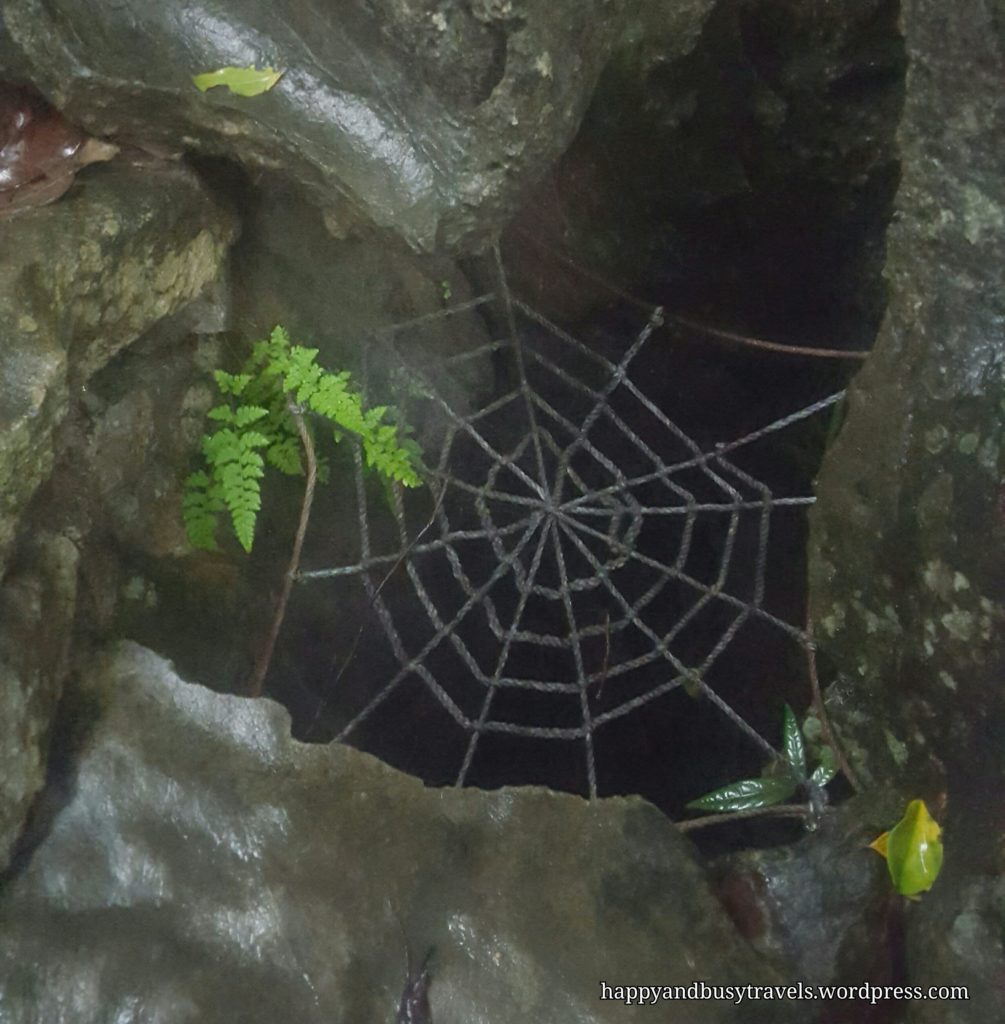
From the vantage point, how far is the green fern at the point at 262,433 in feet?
6.65

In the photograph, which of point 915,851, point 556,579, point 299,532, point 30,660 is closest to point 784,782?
point 915,851

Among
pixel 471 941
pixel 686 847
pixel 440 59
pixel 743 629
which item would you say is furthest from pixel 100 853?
pixel 743 629

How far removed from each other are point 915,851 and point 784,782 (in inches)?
18.3

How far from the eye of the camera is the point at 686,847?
6.81 feet

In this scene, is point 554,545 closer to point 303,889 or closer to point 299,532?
point 299,532

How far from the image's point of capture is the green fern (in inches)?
79.8

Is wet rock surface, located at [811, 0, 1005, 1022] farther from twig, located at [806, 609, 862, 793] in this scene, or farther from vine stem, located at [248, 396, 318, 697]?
vine stem, located at [248, 396, 318, 697]

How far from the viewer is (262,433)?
7.13 ft

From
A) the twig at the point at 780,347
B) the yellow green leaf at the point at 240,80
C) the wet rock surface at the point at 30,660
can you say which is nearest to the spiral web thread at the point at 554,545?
the twig at the point at 780,347

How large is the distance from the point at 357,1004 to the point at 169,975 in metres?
0.35

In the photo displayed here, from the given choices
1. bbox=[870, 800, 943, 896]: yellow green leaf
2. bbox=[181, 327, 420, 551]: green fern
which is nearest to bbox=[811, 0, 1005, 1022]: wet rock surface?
bbox=[870, 800, 943, 896]: yellow green leaf

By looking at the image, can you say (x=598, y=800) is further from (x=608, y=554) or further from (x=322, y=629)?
(x=608, y=554)

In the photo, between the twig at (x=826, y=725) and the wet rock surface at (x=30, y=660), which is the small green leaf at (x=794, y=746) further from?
the wet rock surface at (x=30, y=660)

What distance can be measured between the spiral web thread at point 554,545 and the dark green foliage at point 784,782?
30 cm
